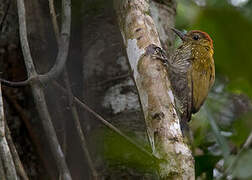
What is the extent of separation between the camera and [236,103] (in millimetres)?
2662

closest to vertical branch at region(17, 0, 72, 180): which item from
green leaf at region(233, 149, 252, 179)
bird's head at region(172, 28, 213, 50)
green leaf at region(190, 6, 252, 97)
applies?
green leaf at region(233, 149, 252, 179)

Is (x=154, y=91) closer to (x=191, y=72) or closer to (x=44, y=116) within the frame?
(x=44, y=116)

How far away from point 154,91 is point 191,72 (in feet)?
6.35

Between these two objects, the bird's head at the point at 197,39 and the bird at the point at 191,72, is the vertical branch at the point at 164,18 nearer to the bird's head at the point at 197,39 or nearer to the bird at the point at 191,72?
the bird at the point at 191,72

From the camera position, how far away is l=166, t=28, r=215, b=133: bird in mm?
3463

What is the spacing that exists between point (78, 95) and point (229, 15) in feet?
7.08

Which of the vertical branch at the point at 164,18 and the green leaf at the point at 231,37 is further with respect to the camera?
the vertical branch at the point at 164,18

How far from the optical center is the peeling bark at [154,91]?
161 centimetres

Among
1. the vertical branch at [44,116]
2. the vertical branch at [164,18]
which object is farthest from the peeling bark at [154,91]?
the vertical branch at [164,18]

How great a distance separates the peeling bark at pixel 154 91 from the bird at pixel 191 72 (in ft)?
4.33

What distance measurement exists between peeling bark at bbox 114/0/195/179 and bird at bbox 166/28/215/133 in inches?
52.0

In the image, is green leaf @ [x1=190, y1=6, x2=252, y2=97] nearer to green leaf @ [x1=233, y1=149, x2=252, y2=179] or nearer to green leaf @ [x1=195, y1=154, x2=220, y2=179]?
green leaf @ [x1=233, y1=149, x2=252, y2=179]

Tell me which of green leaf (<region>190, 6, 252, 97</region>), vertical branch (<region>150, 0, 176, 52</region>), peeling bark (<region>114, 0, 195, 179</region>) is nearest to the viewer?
green leaf (<region>190, 6, 252, 97</region>)

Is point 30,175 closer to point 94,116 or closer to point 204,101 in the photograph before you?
point 94,116
